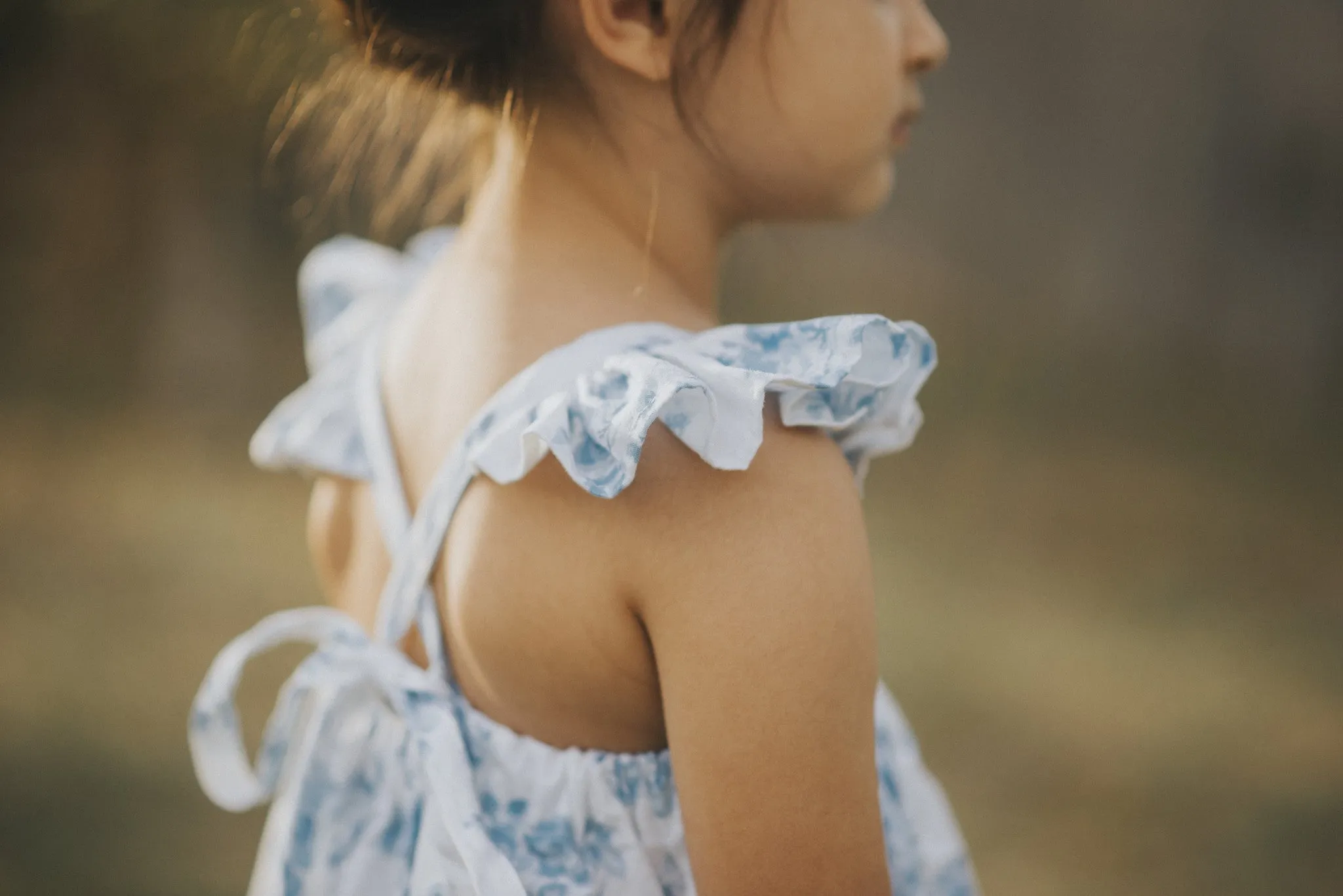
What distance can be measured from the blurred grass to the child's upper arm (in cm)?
104

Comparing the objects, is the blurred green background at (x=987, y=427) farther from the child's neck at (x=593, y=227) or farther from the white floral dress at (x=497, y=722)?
the child's neck at (x=593, y=227)

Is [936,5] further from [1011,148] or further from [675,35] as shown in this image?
[675,35]

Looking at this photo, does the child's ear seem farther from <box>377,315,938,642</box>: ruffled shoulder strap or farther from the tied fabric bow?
the tied fabric bow

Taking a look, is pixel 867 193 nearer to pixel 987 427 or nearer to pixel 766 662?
pixel 766 662

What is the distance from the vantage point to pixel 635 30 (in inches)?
23.1

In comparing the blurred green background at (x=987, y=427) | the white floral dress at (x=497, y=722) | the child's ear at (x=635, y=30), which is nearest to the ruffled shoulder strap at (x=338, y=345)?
the white floral dress at (x=497, y=722)

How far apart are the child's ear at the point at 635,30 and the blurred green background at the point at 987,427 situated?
46.0 inches

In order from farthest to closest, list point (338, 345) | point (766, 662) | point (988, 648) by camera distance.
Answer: point (988, 648) < point (338, 345) < point (766, 662)

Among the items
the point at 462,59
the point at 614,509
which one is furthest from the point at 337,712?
the point at 462,59

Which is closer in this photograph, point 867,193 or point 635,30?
point 635,30

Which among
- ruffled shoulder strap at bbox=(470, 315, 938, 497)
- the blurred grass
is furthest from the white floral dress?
the blurred grass

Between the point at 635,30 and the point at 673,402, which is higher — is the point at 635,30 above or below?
above

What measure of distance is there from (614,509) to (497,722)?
0.49 ft

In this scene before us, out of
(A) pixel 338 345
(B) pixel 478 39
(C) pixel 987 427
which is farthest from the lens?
(C) pixel 987 427
